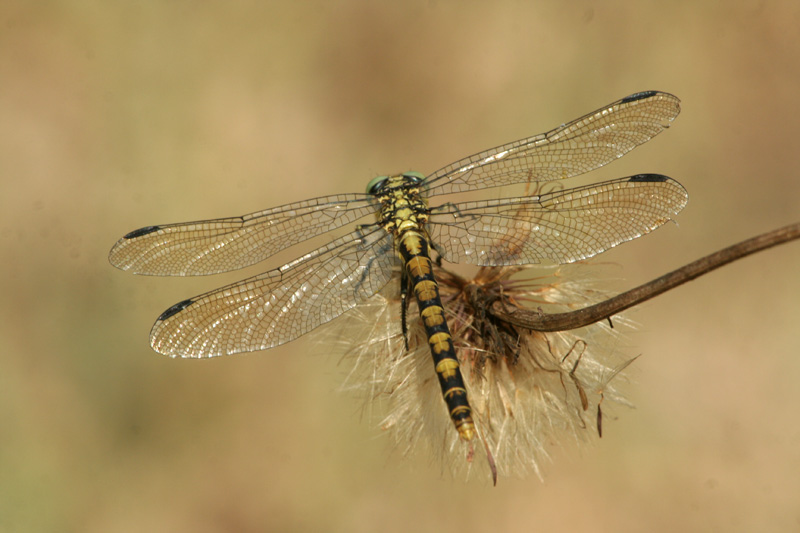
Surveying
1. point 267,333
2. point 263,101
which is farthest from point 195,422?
point 263,101

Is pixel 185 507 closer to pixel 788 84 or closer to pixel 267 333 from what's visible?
pixel 267 333

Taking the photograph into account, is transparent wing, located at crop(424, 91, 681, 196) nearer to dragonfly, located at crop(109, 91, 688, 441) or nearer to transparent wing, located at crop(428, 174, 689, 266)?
dragonfly, located at crop(109, 91, 688, 441)

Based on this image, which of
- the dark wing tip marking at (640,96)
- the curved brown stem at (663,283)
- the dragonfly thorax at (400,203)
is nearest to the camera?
the curved brown stem at (663,283)

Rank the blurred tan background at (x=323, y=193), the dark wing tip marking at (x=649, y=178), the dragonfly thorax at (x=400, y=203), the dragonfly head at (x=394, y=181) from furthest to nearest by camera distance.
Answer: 1. the blurred tan background at (x=323, y=193)
2. the dragonfly head at (x=394, y=181)
3. the dragonfly thorax at (x=400, y=203)
4. the dark wing tip marking at (x=649, y=178)

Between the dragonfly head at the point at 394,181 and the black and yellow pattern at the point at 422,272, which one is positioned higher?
the dragonfly head at the point at 394,181

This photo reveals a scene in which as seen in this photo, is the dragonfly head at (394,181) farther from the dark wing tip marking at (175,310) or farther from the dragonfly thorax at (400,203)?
the dark wing tip marking at (175,310)

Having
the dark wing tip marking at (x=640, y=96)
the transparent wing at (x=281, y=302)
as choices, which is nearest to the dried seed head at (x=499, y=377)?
the transparent wing at (x=281, y=302)
